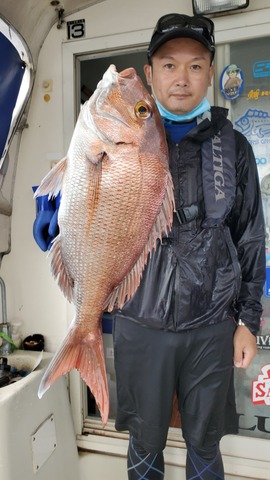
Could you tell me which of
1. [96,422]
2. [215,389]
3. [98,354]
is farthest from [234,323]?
[96,422]

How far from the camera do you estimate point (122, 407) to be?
174 centimetres

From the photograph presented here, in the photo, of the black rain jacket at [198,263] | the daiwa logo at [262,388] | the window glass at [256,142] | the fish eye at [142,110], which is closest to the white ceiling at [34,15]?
the window glass at [256,142]

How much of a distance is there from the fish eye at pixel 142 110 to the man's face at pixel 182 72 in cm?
43

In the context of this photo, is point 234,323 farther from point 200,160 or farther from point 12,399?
point 12,399

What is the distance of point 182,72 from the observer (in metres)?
1.50

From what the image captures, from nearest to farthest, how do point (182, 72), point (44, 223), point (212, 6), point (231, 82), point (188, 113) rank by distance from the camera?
point (44, 223), point (182, 72), point (188, 113), point (212, 6), point (231, 82)

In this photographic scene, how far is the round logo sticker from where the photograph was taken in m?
2.49

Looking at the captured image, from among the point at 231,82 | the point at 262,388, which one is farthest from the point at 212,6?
the point at 262,388

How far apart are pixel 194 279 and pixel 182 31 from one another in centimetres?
98

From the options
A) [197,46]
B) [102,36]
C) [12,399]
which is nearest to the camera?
[197,46]

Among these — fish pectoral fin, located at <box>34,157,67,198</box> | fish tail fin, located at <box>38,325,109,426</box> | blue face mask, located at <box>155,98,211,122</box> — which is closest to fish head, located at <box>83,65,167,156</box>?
fish pectoral fin, located at <box>34,157,67,198</box>

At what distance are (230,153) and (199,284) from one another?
0.58m

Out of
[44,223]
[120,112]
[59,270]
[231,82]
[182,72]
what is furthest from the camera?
[231,82]

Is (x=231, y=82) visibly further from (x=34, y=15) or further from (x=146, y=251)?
(x=146, y=251)
